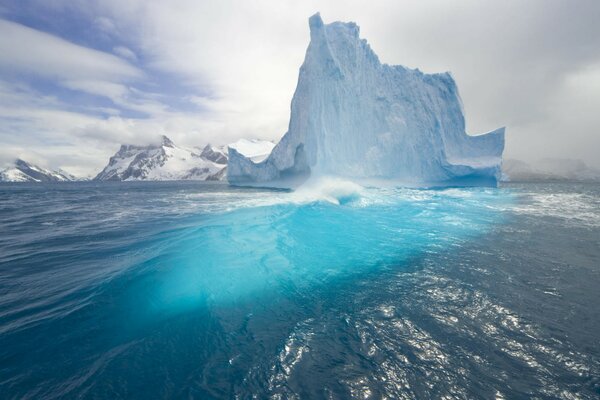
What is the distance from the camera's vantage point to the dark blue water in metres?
3.14

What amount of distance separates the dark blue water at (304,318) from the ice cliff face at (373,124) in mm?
18755

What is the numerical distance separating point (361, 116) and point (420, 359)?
88.2ft

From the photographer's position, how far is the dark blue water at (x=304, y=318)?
3.14 meters

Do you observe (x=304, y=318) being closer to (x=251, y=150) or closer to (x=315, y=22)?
(x=315, y=22)

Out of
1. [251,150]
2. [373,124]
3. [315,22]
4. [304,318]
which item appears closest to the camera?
[304,318]

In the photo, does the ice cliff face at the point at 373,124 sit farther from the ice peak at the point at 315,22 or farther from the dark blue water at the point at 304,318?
the dark blue water at the point at 304,318

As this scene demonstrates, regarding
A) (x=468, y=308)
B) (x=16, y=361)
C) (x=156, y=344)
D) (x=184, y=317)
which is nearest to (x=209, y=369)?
(x=156, y=344)

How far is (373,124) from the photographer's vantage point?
93.1ft

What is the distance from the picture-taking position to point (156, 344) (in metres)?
3.86

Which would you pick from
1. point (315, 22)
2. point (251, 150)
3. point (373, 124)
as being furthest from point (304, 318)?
point (251, 150)

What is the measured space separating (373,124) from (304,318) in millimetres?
26848

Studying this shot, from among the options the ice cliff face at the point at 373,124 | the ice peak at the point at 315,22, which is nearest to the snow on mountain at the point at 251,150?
the ice cliff face at the point at 373,124

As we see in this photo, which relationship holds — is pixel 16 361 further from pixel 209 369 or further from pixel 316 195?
pixel 316 195

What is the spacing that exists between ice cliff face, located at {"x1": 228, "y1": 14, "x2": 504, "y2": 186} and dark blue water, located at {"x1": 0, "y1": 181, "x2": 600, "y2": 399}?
18.8 meters
